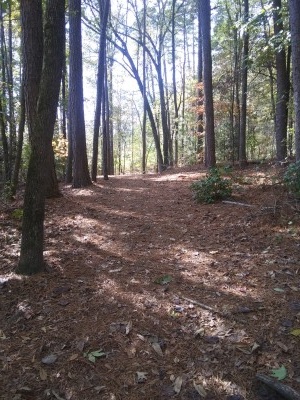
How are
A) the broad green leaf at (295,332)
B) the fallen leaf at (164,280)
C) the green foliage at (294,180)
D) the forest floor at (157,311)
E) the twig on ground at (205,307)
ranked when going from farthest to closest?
the green foliage at (294,180)
the fallen leaf at (164,280)
the twig on ground at (205,307)
the broad green leaf at (295,332)
the forest floor at (157,311)

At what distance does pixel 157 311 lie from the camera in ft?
11.7

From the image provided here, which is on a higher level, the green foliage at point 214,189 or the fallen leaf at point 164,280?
the green foliage at point 214,189

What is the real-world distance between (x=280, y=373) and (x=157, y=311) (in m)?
1.39

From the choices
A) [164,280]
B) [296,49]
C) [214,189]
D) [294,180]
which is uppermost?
[296,49]

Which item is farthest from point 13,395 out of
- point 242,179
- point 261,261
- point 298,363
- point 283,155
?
point 283,155

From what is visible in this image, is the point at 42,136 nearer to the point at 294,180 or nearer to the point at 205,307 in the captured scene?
the point at 205,307

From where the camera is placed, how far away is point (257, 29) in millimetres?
7996

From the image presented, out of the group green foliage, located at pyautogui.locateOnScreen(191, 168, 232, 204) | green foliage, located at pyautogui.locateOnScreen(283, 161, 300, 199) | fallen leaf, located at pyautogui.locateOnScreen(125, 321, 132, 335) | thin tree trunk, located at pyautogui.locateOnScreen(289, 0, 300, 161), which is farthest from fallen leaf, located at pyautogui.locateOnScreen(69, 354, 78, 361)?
thin tree trunk, located at pyautogui.locateOnScreen(289, 0, 300, 161)

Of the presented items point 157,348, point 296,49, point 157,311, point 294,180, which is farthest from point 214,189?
point 157,348

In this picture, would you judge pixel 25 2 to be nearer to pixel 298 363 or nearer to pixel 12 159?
pixel 298 363

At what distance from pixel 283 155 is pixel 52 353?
1012cm

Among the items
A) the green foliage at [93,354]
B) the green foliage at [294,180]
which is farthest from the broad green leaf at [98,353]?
the green foliage at [294,180]

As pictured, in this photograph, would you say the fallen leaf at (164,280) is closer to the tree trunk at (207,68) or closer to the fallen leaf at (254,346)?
the fallen leaf at (254,346)

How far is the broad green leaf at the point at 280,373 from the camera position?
8.57 feet
